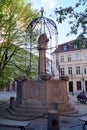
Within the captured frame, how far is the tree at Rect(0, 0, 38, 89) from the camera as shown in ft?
54.4

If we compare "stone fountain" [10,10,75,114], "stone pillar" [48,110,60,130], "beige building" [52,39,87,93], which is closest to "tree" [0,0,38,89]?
"stone fountain" [10,10,75,114]

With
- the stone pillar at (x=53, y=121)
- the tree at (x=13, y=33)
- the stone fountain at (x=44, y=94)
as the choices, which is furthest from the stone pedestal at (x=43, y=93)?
the tree at (x=13, y=33)

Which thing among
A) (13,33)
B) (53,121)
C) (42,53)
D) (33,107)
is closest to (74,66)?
(13,33)

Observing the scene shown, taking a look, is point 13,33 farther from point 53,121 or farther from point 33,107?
point 53,121

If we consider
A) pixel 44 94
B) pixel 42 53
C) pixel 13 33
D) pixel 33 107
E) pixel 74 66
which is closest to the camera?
pixel 33 107

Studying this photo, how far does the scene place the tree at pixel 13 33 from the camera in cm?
1659

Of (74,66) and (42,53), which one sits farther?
(74,66)

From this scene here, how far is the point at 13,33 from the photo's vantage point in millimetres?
17281

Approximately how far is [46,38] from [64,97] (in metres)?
4.74

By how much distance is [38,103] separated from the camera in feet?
39.0

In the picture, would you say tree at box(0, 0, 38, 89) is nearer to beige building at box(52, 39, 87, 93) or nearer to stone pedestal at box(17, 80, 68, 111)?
stone pedestal at box(17, 80, 68, 111)

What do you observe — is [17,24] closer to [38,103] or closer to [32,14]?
[32,14]

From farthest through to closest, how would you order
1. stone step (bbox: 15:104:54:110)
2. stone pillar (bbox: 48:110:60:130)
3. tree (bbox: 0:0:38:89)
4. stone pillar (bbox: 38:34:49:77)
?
tree (bbox: 0:0:38:89) → stone pillar (bbox: 38:34:49:77) → stone step (bbox: 15:104:54:110) → stone pillar (bbox: 48:110:60:130)

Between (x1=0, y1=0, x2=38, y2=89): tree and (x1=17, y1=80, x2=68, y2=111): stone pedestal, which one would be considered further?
(x1=0, y1=0, x2=38, y2=89): tree
